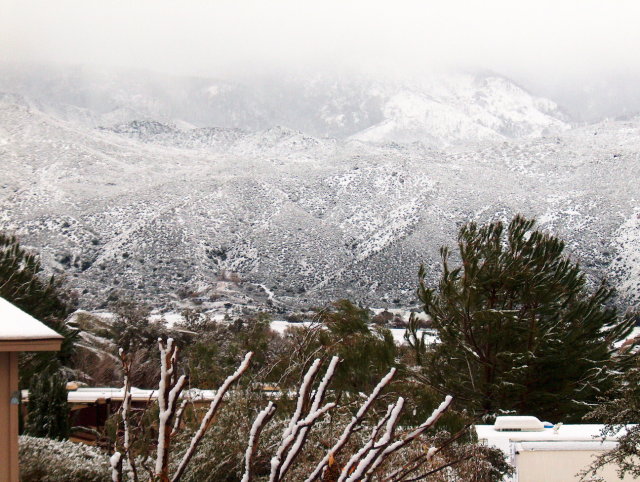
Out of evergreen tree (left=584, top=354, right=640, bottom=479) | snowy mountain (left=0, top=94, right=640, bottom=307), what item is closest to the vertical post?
evergreen tree (left=584, top=354, right=640, bottom=479)

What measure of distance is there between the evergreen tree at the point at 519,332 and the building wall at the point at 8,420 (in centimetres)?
1415

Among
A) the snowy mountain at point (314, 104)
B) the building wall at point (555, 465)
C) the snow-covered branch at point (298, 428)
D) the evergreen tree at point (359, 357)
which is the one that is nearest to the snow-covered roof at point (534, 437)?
the building wall at point (555, 465)

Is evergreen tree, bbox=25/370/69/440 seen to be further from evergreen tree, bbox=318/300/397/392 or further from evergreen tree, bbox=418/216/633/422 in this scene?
evergreen tree, bbox=418/216/633/422

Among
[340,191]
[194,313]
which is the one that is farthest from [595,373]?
[340,191]

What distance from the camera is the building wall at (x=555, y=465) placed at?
42.3 feet

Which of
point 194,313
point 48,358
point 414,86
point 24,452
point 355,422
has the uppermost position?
point 414,86

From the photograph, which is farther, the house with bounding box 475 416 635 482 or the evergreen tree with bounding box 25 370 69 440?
the evergreen tree with bounding box 25 370 69 440

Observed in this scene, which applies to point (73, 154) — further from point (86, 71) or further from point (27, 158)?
point (86, 71)

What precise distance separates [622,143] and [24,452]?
97330mm

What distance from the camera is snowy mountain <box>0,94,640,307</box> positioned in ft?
212

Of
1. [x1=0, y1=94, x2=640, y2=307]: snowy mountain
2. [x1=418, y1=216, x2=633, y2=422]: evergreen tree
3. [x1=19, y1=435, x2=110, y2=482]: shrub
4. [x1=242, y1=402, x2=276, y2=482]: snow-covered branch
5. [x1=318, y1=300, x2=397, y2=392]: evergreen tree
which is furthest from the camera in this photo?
[x1=0, y1=94, x2=640, y2=307]: snowy mountain

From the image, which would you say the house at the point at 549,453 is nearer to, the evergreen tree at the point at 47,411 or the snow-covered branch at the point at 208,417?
the evergreen tree at the point at 47,411

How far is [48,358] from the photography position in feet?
73.6

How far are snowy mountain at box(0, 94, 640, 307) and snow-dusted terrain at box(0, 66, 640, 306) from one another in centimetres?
17
